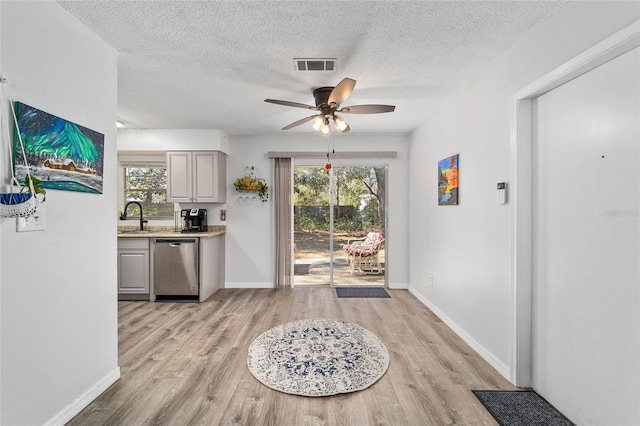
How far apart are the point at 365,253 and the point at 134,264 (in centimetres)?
348

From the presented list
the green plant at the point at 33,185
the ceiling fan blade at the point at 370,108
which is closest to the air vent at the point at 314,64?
the ceiling fan blade at the point at 370,108

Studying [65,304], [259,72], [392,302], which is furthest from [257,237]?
[65,304]

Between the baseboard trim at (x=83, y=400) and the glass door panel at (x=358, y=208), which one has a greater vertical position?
the glass door panel at (x=358, y=208)

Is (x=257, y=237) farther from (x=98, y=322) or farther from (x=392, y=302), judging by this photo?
(x=98, y=322)

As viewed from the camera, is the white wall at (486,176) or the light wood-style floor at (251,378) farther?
the light wood-style floor at (251,378)

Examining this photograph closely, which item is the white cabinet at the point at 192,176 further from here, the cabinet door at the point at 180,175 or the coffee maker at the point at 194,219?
the coffee maker at the point at 194,219

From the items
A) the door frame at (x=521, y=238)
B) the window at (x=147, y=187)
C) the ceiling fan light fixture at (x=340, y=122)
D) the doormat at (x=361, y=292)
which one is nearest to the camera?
the door frame at (x=521, y=238)

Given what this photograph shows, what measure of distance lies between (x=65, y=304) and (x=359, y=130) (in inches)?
154

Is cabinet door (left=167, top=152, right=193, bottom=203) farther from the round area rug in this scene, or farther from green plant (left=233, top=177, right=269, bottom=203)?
the round area rug

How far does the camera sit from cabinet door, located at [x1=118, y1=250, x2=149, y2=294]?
4.13 metres

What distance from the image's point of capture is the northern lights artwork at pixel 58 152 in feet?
5.06

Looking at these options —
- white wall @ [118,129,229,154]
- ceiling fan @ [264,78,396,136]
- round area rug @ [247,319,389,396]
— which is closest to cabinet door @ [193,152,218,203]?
white wall @ [118,129,229,154]

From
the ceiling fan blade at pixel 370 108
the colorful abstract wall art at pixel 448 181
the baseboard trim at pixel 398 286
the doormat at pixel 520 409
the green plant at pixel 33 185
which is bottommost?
the doormat at pixel 520 409

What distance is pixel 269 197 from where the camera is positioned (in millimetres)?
4855
